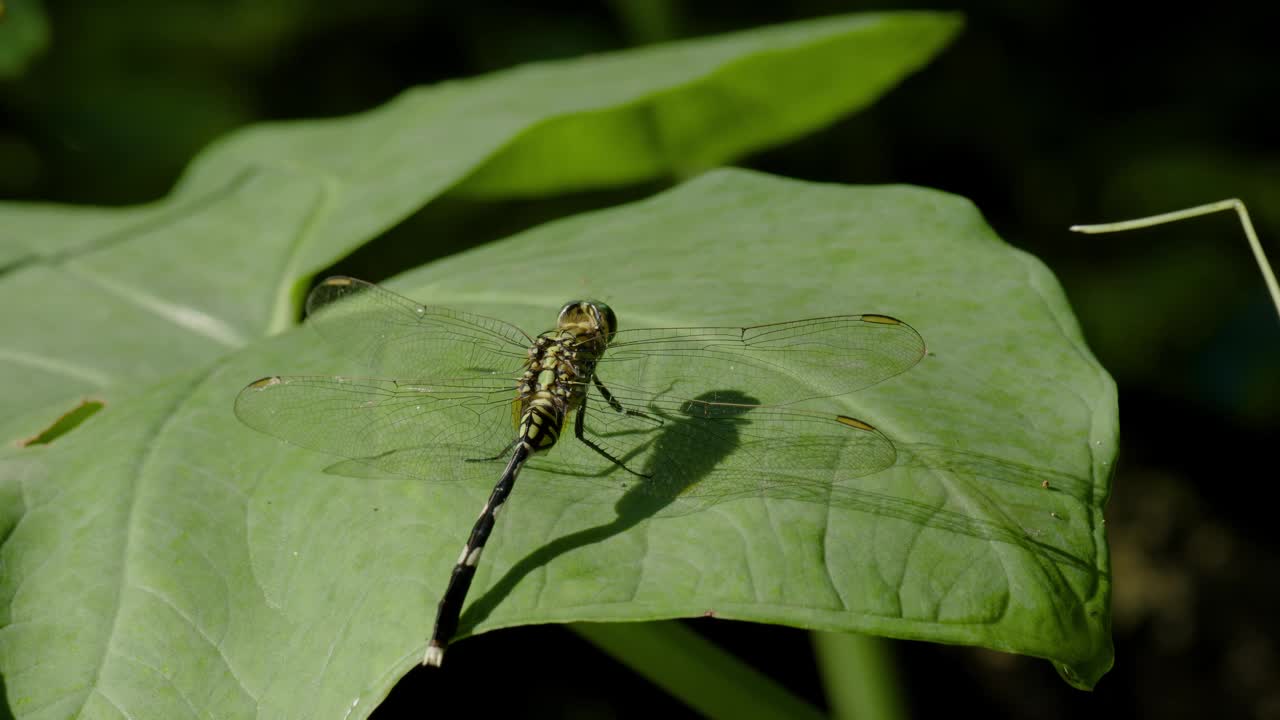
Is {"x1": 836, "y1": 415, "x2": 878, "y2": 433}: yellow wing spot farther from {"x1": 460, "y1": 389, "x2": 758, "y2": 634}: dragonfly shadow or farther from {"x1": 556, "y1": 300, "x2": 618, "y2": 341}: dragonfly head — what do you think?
{"x1": 556, "y1": 300, "x2": 618, "y2": 341}: dragonfly head

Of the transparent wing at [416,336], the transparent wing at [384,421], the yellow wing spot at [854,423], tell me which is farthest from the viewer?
the transparent wing at [416,336]

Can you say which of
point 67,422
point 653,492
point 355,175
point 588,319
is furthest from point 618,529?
point 355,175

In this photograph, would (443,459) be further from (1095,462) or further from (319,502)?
(1095,462)

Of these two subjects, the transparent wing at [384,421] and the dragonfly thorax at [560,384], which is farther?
the dragonfly thorax at [560,384]

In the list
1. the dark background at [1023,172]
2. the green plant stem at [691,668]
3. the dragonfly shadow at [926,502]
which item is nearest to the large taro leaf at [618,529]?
the dragonfly shadow at [926,502]

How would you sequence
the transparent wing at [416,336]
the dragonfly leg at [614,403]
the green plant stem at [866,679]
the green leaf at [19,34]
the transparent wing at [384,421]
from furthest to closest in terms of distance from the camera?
the green leaf at [19,34] → the green plant stem at [866,679] → the transparent wing at [416,336] → the dragonfly leg at [614,403] → the transparent wing at [384,421]

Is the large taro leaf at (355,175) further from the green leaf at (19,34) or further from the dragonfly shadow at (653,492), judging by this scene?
the dragonfly shadow at (653,492)

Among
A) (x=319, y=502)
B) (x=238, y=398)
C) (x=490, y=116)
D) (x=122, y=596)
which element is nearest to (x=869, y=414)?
(x=319, y=502)
